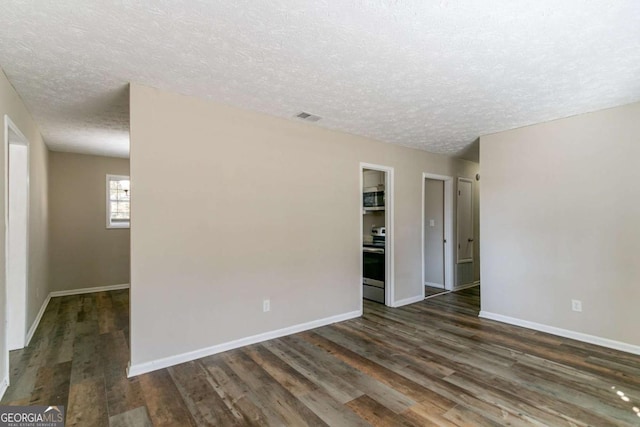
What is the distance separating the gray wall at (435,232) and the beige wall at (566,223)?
158 centimetres

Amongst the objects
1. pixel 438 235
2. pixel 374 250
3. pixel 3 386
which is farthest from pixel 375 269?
pixel 3 386

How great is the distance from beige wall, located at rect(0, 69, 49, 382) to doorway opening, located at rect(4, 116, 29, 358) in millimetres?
171

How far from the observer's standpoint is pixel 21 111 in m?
3.03

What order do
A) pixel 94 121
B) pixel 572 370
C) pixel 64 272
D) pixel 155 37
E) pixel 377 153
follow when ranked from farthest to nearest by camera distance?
pixel 64 272
pixel 377 153
pixel 94 121
pixel 572 370
pixel 155 37

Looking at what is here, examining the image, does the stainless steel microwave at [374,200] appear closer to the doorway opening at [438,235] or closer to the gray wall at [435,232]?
the doorway opening at [438,235]

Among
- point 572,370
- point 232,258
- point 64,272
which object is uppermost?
point 232,258

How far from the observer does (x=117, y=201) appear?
605 centimetres

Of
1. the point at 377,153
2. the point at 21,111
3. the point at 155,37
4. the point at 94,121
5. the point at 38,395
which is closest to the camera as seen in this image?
the point at 155,37

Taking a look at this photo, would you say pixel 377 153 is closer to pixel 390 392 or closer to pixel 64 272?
pixel 390 392

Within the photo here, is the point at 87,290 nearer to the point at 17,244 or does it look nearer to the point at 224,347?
the point at 17,244

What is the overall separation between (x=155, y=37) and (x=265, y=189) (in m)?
1.76

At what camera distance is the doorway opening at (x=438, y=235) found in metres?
5.72

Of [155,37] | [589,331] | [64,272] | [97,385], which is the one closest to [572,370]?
[589,331]

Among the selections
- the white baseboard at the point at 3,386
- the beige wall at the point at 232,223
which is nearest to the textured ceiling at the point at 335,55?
the beige wall at the point at 232,223
